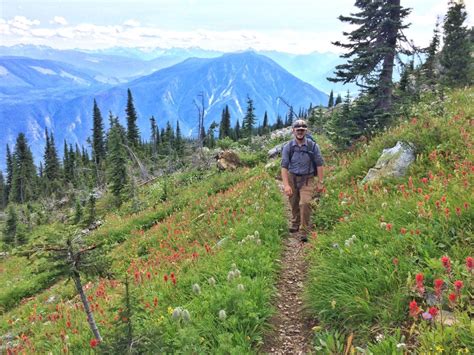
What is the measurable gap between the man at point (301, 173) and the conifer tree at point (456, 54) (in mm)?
26171

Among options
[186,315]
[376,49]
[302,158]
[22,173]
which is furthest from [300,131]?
[22,173]

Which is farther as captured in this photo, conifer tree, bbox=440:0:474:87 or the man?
conifer tree, bbox=440:0:474:87

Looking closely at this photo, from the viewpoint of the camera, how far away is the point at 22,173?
251 ft

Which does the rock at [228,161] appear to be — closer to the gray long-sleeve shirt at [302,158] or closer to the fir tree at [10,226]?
the gray long-sleeve shirt at [302,158]

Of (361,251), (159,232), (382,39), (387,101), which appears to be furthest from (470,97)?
(159,232)

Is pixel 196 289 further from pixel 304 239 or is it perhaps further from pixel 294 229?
pixel 294 229

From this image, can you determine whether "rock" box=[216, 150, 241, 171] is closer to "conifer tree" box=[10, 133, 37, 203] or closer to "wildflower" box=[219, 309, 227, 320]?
"wildflower" box=[219, 309, 227, 320]

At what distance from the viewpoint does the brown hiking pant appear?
28.0 feet

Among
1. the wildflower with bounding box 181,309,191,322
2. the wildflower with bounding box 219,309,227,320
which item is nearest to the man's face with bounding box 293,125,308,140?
the wildflower with bounding box 219,309,227,320

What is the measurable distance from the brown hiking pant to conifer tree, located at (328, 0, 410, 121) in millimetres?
7745

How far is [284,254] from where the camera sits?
758cm

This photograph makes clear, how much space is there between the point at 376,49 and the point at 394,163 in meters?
8.50

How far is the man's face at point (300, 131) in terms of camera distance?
8.26 m

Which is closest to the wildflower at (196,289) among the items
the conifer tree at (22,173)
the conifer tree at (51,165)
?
the conifer tree at (22,173)
